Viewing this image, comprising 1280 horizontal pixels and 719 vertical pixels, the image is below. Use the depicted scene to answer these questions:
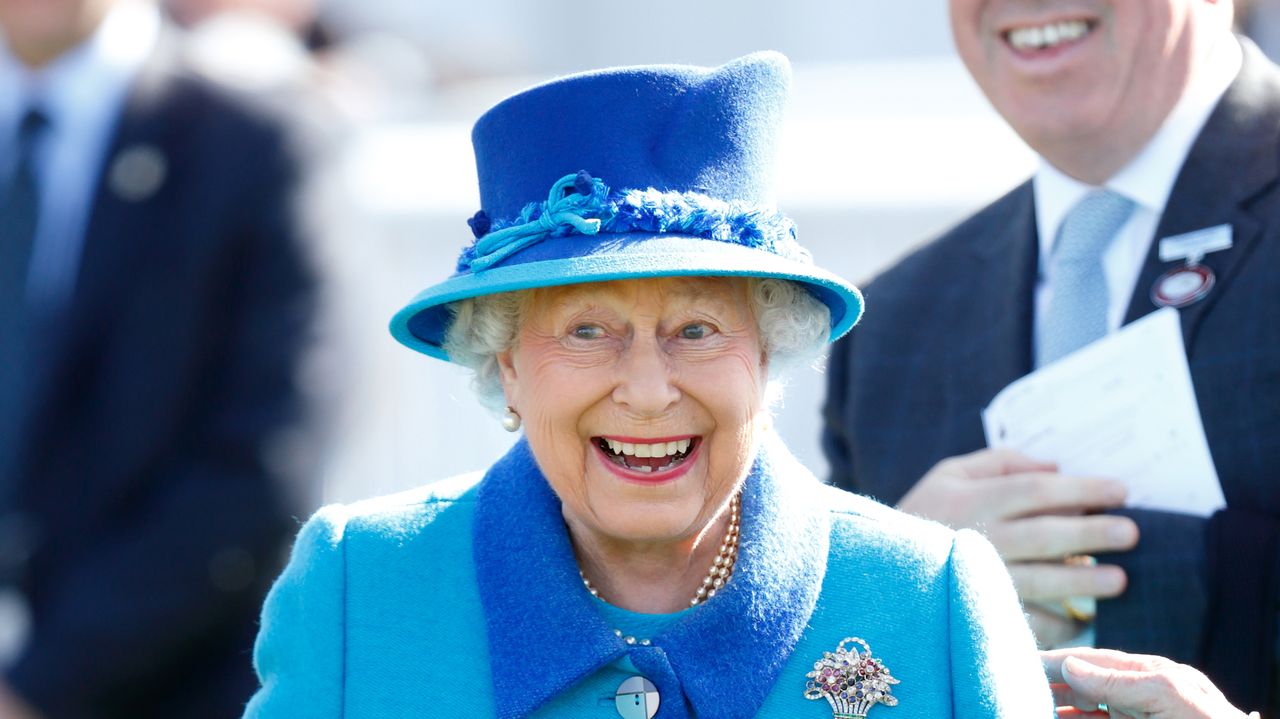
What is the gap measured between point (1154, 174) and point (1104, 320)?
0.32 metres

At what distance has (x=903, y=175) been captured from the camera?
6043mm

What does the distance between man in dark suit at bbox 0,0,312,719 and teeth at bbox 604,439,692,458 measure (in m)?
1.56

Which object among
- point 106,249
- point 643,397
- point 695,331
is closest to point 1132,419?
point 695,331

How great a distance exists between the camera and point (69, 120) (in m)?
4.38

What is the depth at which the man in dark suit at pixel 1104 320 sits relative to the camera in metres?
3.39

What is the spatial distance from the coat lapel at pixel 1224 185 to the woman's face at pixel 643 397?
3.69ft

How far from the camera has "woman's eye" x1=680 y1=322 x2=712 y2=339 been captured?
2865 mm

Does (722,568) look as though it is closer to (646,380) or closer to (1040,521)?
(646,380)

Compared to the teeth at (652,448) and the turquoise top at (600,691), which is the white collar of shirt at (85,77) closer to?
the teeth at (652,448)

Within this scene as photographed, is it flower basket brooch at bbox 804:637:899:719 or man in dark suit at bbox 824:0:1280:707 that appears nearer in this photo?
flower basket brooch at bbox 804:637:899:719

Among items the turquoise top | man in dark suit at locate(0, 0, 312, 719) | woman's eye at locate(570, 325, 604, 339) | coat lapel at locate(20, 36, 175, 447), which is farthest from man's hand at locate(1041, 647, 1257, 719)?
coat lapel at locate(20, 36, 175, 447)

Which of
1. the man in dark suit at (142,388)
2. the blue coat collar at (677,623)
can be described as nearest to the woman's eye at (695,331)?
the blue coat collar at (677,623)

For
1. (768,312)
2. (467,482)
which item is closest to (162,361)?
(467,482)

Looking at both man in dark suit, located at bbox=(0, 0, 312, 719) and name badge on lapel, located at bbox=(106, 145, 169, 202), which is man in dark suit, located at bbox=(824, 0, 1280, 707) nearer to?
man in dark suit, located at bbox=(0, 0, 312, 719)
